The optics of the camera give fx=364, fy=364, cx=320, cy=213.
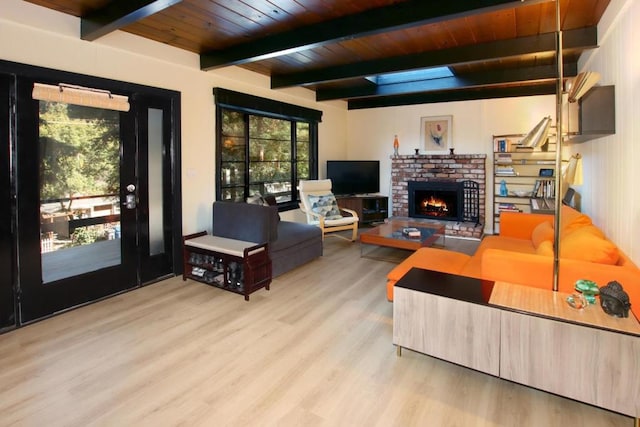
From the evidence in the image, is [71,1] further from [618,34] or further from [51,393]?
[618,34]

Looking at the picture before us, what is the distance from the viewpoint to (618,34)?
9.48 feet

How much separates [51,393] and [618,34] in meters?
4.69

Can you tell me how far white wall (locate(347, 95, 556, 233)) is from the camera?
609cm

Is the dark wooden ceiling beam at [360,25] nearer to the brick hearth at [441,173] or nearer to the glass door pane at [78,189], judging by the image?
the glass door pane at [78,189]

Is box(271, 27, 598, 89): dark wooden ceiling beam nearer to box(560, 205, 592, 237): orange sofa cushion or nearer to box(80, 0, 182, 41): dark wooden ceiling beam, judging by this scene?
box(560, 205, 592, 237): orange sofa cushion

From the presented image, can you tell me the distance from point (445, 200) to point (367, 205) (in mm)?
1452

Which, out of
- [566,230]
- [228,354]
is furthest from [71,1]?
[566,230]

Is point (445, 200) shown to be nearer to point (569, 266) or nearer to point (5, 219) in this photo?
point (569, 266)

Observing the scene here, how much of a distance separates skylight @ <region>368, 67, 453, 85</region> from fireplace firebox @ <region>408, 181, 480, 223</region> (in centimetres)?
194

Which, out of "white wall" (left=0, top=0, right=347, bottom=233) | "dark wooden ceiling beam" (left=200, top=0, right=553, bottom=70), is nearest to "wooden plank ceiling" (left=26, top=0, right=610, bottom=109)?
"dark wooden ceiling beam" (left=200, top=0, right=553, bottom=70)

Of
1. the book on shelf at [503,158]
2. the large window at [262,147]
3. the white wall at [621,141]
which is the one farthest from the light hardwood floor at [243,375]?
the book on shelf at [503,158]

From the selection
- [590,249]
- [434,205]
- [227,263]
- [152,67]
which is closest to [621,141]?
[590,249]

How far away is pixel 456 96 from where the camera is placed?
6.56 m

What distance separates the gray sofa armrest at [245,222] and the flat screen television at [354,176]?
3193mm
